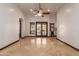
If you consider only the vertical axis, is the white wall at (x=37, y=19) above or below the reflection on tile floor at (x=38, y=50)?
above

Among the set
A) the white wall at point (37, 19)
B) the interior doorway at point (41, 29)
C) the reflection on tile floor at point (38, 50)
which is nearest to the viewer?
the reflection on tile floor at point (38, 50)

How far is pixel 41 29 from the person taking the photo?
707 inches

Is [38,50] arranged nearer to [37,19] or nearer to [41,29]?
[41,29]

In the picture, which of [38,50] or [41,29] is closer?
[38,50]

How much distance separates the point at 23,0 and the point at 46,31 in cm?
1239

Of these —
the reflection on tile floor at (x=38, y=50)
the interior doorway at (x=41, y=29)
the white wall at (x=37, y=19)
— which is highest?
the white wall at (x=37, y=19)

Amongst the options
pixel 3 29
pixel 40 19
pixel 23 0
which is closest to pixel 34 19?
pixel 40 19

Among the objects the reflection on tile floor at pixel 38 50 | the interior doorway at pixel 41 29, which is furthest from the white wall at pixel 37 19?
the reflection on tile floor at pixel 38 50

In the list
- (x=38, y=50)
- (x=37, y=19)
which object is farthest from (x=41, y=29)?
(x=38, y=50)

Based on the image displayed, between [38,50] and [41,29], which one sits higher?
[41,29]

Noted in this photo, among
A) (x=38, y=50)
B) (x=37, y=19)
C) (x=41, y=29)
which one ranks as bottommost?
(x=38, y=50)

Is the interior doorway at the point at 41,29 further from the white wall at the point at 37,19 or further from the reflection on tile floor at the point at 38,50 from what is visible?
the reflection on tile floor at the point at 38,50

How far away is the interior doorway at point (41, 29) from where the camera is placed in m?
17.9

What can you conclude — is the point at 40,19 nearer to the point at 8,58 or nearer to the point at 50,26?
the point at 50,26
